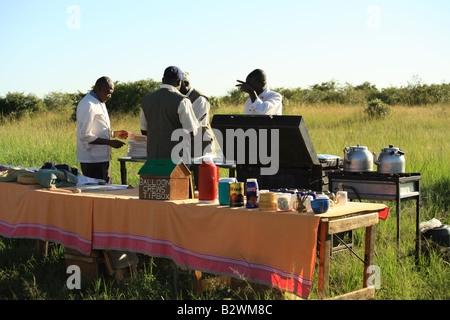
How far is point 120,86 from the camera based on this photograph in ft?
76.0

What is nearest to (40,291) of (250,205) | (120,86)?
(250,205)

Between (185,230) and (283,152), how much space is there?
5.23 ft

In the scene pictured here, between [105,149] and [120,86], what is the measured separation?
56.7ft

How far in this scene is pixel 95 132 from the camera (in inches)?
246

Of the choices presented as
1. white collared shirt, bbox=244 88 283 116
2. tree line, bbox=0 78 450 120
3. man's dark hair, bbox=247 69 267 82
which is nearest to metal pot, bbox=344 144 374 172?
white collared shirt, bbox=244 88 283 116

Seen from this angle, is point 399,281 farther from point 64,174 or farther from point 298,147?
point 64,174

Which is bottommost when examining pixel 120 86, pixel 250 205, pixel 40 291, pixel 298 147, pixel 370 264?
pixel 40 291

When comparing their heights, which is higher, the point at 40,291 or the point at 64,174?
the point at 64,174

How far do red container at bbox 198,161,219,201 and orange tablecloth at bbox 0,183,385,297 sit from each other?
0.12 metres

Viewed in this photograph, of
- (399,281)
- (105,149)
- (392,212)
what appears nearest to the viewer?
(399,281)

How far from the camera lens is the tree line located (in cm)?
2303

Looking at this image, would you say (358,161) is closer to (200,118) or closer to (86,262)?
(200,118)

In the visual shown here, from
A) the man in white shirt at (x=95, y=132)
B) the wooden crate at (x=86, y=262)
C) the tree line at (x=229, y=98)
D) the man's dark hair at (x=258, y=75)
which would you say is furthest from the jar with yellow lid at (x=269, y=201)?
the tree line at (x=229, y=98)

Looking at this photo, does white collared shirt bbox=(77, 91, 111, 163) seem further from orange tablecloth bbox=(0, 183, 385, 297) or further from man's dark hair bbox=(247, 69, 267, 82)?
man's dark hair bbox=(247, 69, 267, 82)
